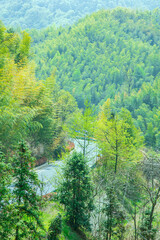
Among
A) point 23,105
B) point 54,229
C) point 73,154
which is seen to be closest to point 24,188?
point 54,229

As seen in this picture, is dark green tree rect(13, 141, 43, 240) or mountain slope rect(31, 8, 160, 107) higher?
mountain slope rect(31, 8, 160, 107)

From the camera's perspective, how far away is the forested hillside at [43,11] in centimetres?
14900

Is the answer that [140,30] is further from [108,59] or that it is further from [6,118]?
[6,118]

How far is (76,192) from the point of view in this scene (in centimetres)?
966

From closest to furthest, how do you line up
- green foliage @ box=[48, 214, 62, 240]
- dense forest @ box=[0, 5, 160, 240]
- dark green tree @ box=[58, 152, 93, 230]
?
1. dense forest @ box=[0, 5, 160, 240]
2. green foliage @ box=[48, 214, 62, 240]
3. dark green tree @ box=[58, 152, 93, 230]

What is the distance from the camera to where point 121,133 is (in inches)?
570

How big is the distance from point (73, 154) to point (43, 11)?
536 feet

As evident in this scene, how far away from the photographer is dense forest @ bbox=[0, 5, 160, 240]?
6520mm

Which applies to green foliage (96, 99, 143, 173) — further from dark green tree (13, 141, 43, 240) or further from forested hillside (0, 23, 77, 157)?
dark green tree (13, 141, 43, 240)

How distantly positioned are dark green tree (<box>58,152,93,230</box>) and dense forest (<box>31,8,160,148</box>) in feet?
98.5

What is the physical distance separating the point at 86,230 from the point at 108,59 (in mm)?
65645

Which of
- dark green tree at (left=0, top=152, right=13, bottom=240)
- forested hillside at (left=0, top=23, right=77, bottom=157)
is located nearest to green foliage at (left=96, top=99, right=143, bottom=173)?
forested hillside at (left=0, top=23, right=77, bottom=157)

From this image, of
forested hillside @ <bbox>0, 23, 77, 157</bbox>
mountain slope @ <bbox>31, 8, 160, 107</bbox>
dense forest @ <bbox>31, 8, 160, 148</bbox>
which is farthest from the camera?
mountain slope @ <bbox>31, 8, 160, 107</bbox>

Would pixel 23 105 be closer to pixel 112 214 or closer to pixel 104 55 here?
pixel 112 214
